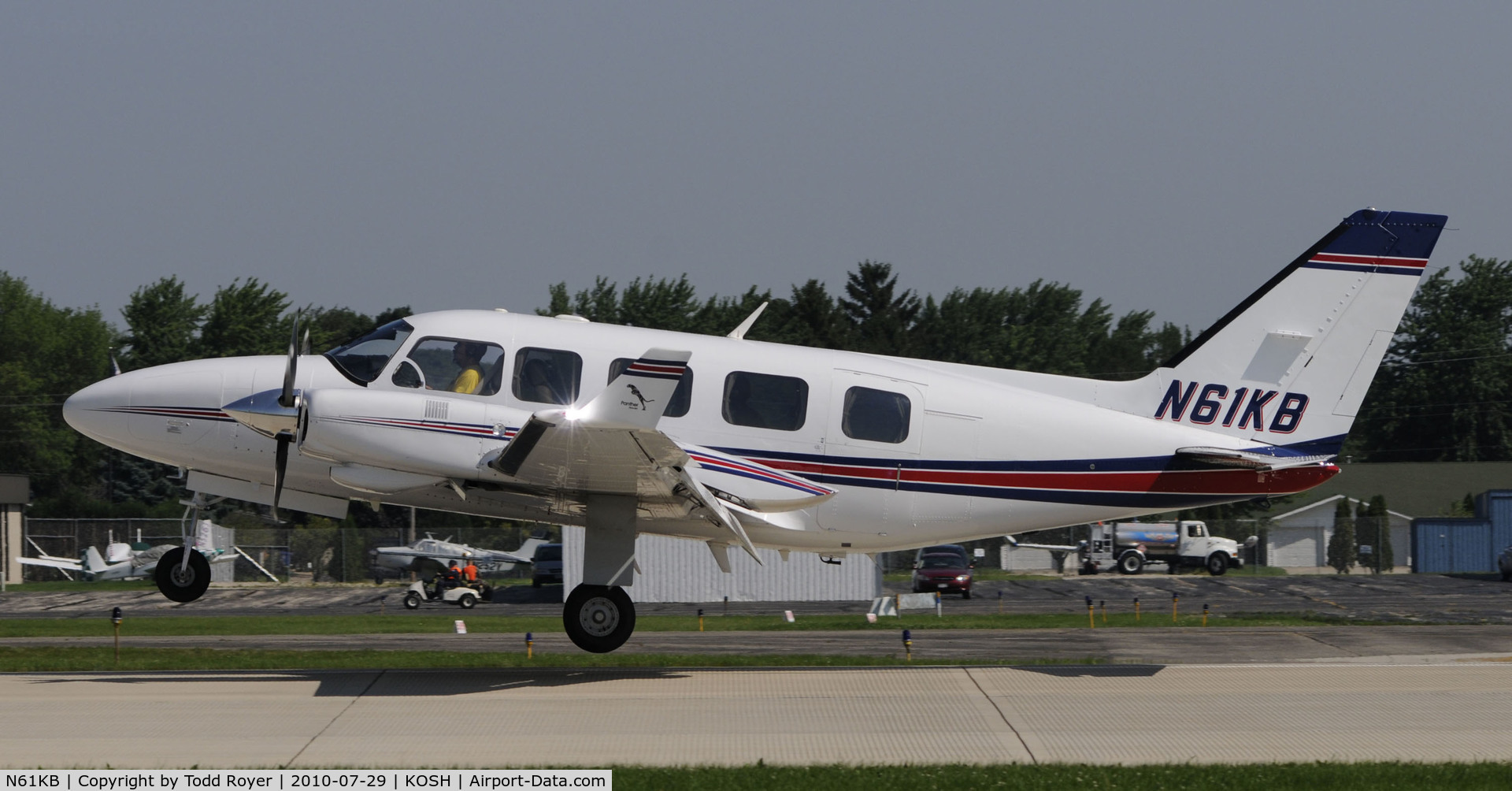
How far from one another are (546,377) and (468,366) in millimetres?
851

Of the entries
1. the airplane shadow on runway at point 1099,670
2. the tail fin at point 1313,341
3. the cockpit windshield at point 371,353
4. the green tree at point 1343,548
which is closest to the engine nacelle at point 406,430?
the cockpit windshield at point 371,353

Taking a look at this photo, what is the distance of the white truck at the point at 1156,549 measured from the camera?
53219mm

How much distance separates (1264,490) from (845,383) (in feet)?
16.6

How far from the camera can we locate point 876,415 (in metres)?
14.6

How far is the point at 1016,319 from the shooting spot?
9862cm

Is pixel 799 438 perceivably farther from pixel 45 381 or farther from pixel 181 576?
pixel 45 381

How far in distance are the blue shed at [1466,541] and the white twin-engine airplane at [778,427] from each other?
4309 centimetres

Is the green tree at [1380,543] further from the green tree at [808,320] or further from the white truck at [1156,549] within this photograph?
the green tree at [808,320]

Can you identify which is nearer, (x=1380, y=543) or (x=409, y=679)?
(x=409, y=679)

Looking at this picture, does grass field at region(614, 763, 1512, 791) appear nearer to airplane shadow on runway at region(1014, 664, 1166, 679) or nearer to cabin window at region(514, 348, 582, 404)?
airplane shadow on runway at region(1014, 664, 1166, 679)

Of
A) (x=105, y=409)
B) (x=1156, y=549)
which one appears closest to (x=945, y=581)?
(x=1156, y=549)

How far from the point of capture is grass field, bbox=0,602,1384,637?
28.5 metres

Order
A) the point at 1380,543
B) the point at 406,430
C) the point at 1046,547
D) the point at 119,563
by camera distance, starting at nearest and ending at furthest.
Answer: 1. the point at 406,430
2. the point at 119,563
3. the point at 1380,543
4. the point at 1046,547

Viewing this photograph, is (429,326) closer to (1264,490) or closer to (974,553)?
(1264,490)
